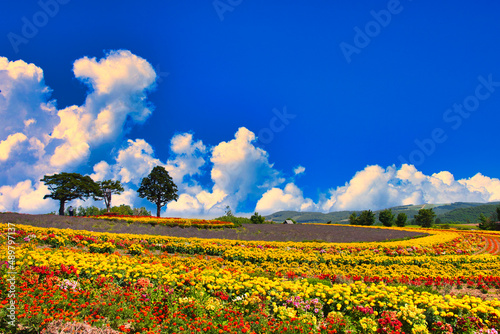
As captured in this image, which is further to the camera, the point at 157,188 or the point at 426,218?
the point at 426,218

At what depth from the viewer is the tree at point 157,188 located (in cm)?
5097

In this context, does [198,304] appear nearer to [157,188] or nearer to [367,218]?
[157,188]

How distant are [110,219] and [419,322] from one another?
1001 inches

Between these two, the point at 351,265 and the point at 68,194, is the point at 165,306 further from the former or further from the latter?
the point at 68,194

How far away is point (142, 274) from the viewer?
6758 millimetres

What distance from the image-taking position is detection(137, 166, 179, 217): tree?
51.0 m

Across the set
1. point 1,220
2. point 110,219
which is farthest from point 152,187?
point 1,220

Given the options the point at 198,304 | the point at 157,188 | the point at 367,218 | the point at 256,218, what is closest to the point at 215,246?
the point at 198,304

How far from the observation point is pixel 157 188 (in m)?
51.0

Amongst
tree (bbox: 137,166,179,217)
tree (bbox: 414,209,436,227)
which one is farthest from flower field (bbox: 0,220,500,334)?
tree (bbox: 414,209,436,227)

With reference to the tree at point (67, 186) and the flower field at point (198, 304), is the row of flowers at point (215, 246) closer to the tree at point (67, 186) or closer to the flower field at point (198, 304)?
the flower field at point (198, 304)

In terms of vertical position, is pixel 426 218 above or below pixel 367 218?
below

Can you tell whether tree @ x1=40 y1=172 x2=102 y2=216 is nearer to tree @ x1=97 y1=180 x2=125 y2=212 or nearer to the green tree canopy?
tree @ x1=97 y1=180 x2=125 y2=212

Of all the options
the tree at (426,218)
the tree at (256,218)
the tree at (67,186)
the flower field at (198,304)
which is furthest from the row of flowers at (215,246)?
the tree at (426,218)
